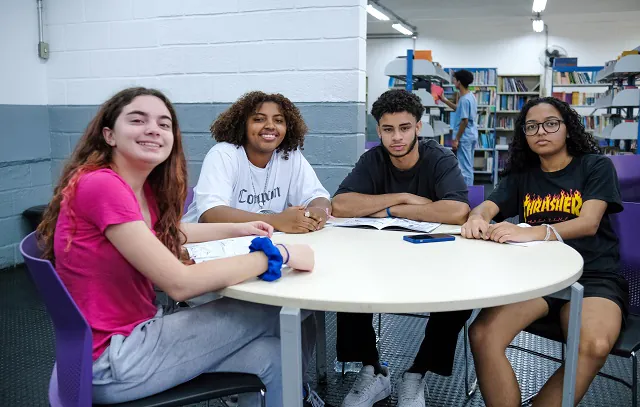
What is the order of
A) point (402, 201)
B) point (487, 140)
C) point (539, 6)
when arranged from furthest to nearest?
point (487, 140), point (539, 6), point (402, 201)

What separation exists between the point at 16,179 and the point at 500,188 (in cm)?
332

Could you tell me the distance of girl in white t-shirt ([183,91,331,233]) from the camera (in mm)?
2281

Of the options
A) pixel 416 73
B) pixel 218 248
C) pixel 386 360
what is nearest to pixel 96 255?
pixel 218 248

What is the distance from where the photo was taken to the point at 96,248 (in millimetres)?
1246

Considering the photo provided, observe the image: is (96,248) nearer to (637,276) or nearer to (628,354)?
(628,354)

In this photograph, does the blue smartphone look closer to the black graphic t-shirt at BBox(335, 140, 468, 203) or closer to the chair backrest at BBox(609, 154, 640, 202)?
the black graphic t-shirt at BBox(335, 140, 468, 203)

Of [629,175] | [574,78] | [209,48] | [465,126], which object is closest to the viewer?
[629,175]

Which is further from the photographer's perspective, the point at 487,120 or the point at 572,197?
the point at 487,120

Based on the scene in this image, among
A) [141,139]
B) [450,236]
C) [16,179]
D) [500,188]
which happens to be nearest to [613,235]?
[500,188]

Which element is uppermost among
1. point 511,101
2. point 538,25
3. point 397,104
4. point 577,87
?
point 538,25

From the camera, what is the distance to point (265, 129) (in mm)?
2395

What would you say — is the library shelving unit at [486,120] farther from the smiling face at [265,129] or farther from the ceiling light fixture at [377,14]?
the smiling face at [265,129]

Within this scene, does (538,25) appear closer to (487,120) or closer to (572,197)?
(487,120)

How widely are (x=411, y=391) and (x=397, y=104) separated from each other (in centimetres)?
112
